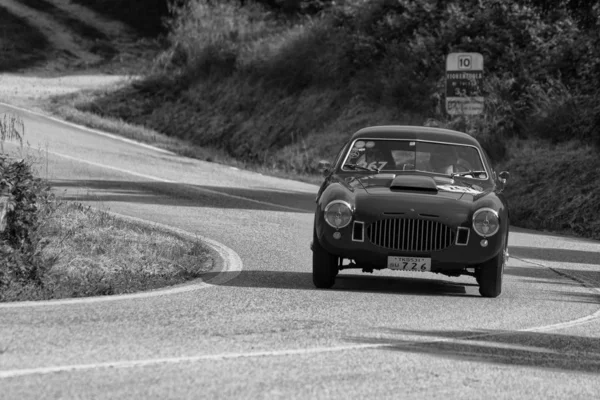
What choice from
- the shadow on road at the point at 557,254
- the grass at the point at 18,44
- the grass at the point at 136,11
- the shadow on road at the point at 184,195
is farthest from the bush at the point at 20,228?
the grass at the point at 136,11

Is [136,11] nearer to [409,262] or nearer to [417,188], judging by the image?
[417,188]

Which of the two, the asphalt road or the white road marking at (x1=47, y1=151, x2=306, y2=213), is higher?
the asphalt road

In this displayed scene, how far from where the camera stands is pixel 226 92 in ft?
133

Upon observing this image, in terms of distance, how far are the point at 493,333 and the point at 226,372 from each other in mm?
2772

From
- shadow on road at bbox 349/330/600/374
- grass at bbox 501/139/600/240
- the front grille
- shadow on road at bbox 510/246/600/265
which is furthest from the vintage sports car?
grass at bbox 501/139/600/240

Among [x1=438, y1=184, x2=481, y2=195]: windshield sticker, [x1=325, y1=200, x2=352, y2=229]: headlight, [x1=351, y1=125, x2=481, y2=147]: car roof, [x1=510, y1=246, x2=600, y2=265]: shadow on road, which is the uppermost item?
[x1=351, y1=125, x2=481, y2=147]: car roof

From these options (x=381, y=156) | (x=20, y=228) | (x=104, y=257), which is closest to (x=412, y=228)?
(x=381, y=156)

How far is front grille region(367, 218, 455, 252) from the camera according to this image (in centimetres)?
1163

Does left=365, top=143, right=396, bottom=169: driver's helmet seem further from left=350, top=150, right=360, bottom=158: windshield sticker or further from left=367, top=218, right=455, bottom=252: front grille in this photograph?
left=367, top=218, right=455, bottom=252: front grille

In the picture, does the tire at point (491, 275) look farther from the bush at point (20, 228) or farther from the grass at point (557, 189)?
the grass at point (557, 189)

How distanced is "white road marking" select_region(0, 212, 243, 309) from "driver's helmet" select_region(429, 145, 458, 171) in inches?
87.0

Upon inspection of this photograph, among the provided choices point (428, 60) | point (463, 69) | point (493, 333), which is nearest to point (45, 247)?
point (493, 333)

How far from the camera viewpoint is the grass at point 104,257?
36.4 ft

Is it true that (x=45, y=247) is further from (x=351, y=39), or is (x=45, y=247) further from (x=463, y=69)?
(x=351, y=39)
